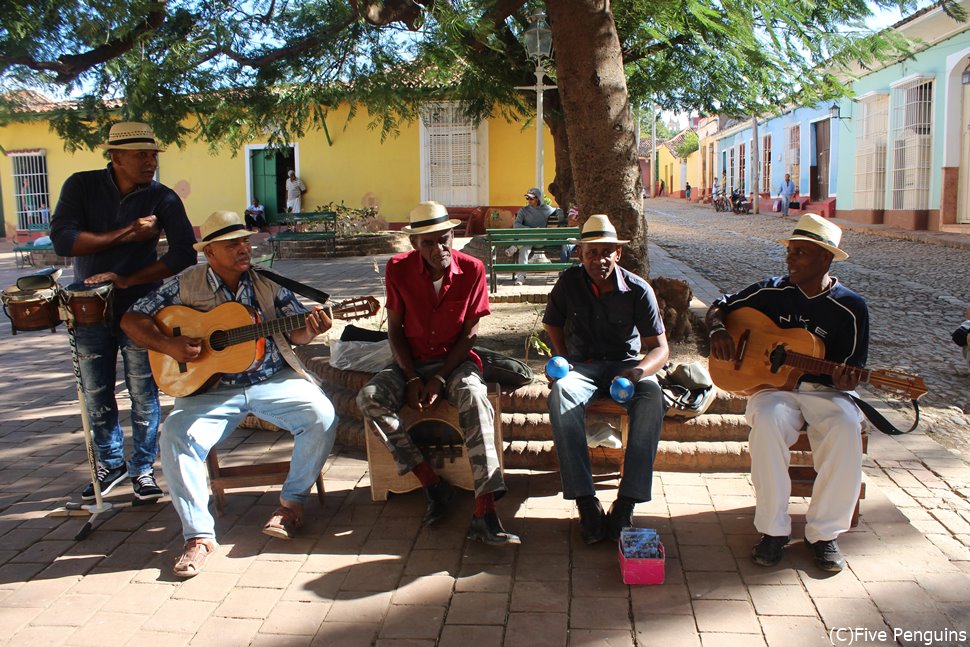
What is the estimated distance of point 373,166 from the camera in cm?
1942

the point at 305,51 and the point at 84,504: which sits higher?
the point at 305,51

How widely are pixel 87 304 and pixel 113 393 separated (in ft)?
1.75

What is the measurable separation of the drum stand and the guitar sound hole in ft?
2.20

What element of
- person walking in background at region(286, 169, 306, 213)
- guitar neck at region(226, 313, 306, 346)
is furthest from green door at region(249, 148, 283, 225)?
guitar neck at region(226, 313, 306, 346)

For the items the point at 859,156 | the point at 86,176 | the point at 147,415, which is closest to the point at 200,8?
the point at 86,176

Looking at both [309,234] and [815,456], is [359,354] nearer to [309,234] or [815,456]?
[815,456]

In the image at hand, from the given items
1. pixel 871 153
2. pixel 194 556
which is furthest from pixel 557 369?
pixel 871 153

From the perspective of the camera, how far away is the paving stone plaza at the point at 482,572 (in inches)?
114

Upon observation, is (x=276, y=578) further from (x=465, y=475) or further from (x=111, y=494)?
(x=111, y=494)

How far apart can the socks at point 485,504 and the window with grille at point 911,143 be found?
18827mm

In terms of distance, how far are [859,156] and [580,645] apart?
22.9 metres

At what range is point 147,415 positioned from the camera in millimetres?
4184

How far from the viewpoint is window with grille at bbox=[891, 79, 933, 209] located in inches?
747

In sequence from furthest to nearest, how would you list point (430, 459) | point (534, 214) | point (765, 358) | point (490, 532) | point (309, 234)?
1. point (309, 234)
2. point (534, 214)
3. point (430, 459)
4. point (765, 358)
5. point (490, 532)
